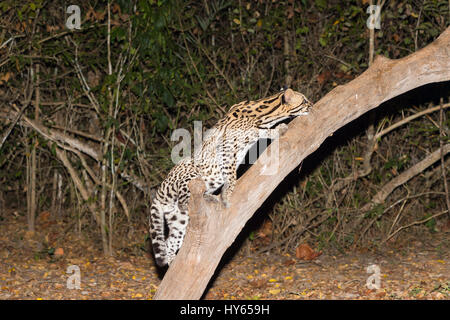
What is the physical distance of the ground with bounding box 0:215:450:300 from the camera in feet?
18.6

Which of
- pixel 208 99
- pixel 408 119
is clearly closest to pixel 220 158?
pixel 208 99

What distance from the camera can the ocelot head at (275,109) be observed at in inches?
177

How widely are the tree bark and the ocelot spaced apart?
0.17 m

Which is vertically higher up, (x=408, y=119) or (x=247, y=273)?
(x=408, y=119)

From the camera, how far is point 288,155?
4383 mm

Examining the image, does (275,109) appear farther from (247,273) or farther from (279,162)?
(247,273)

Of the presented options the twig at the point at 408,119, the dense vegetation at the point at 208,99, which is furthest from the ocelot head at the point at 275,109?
the twig at the point at 408,119

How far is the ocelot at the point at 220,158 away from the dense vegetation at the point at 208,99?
A: 1400mm

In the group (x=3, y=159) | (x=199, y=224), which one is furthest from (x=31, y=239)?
(x=199, y=224)

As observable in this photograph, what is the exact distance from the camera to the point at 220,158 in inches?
187

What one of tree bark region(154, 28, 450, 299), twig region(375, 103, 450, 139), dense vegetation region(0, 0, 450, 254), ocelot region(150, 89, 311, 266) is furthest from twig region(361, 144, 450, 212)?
ocelot region(150, 89, 311, 266)

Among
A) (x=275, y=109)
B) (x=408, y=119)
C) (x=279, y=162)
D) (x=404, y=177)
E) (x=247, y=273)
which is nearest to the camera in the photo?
(x=279, y=162)

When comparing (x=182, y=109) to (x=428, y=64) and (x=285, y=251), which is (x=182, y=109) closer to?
(x=285, y=251)

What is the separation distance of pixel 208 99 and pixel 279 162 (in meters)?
2.24
